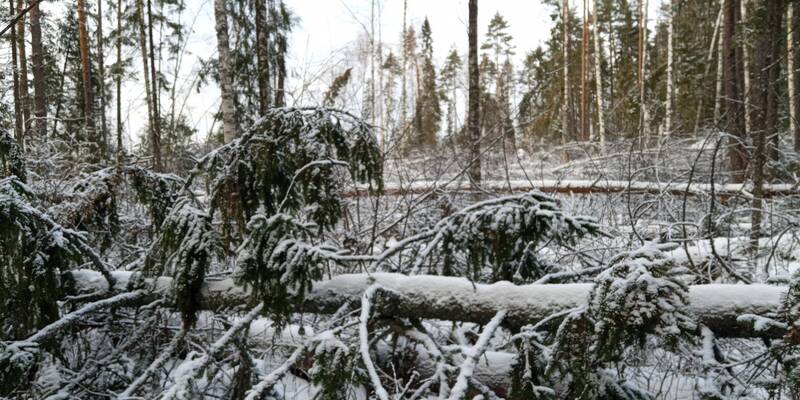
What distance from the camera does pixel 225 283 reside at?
7.84ft

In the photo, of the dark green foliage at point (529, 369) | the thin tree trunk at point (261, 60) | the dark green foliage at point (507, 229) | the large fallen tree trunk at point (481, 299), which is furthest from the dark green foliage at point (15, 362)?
the thin tree trunk at point (261, 60)

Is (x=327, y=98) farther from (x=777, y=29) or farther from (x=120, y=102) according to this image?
(x=120, y=102)

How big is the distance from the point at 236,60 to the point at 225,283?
10.2 meters

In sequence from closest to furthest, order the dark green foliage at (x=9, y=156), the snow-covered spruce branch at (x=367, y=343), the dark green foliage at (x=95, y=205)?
the snow-covered spruce branch at (x=367, y=343) → the dark green foliage at (x=9, y=156) → the dark green foliage at (x=95, y=205)

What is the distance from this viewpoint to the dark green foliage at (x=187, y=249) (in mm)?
2262

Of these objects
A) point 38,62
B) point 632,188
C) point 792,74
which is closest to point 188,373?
point 632,188

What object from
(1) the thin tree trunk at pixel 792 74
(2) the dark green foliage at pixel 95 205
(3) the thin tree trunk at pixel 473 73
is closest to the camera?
(2) the dark green foliage at pixel 95 205

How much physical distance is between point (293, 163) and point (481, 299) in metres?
1.33

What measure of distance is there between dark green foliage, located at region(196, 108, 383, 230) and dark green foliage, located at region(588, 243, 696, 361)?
1.47 metres

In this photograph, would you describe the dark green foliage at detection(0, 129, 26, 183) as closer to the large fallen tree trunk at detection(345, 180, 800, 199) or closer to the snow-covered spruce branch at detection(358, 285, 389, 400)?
the snow-covered spruce branch at detection(358, 285, 389, 400)

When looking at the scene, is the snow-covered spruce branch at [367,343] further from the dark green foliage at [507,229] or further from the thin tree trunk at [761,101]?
the thin tree trunk at [761,101]

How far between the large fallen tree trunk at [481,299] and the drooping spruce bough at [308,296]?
2 centimetres

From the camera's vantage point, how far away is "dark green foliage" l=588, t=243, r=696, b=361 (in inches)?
57.6

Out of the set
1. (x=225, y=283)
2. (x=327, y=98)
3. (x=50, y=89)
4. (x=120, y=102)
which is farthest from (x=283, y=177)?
(x=50, y=89)
